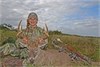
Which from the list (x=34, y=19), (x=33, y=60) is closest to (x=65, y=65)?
(x=33, y=60)

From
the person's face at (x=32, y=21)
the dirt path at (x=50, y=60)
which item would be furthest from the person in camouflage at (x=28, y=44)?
the dirt path at (x=50, y=60)

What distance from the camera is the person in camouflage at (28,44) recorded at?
7.80 m

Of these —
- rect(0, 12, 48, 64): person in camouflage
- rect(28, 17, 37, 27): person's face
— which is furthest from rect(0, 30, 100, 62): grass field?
rect(28, 17, 37, 27): person's face

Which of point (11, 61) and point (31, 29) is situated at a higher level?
point (31, 29)

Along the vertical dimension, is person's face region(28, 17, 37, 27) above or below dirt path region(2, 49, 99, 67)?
above

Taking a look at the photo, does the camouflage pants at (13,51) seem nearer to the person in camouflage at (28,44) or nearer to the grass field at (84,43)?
the person in camouflage at (28,44)

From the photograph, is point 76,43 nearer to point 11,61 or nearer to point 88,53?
point 88,53

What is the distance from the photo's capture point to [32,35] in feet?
25.6

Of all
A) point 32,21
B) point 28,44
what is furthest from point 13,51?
point 32,21

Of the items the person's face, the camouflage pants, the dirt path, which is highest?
the person's face

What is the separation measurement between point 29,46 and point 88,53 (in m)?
1.26

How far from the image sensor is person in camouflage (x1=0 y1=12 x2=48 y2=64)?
7.80 m

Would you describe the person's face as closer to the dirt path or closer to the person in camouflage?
the person in camouflage

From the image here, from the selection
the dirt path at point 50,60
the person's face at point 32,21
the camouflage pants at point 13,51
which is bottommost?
the dirt path at point 50,60
